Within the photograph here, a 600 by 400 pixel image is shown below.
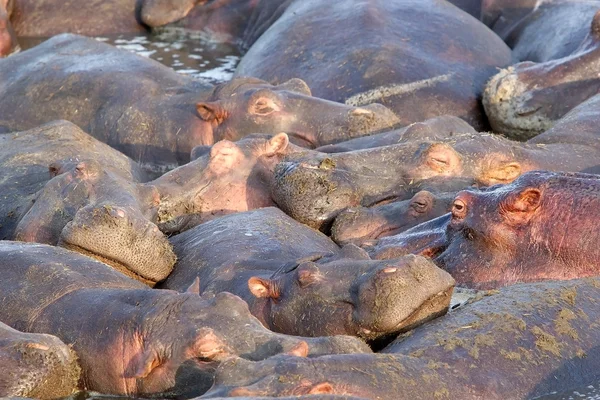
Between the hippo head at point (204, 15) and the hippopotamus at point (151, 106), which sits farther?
the hippo head at point (204, 15)

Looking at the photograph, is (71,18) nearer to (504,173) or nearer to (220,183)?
(220,183)

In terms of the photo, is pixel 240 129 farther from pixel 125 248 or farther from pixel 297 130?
pixel 125 248

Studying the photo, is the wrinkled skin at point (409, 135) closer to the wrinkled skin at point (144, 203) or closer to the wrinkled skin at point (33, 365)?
the wrinkled skin at point (144, 203)

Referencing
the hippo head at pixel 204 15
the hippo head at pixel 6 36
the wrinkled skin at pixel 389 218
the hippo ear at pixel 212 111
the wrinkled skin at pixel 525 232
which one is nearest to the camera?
the wrinkled skin at pixel 525 232

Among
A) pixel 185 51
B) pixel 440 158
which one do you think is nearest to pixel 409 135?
pixel 440 158

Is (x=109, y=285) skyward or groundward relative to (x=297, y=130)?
skyward

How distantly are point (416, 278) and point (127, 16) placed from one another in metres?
7.49

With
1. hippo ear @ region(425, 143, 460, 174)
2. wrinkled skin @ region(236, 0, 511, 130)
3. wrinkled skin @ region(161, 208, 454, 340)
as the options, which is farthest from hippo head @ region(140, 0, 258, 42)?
wrinkled skin @ region(161, 208, 454, 340)

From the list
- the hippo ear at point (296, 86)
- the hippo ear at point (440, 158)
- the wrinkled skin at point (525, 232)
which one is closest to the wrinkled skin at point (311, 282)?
the wrinkled skin at point (525, 232)

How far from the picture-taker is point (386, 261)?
468 cm

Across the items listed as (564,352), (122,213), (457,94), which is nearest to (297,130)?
(457,94)

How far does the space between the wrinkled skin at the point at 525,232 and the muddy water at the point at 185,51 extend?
4729 millimetres

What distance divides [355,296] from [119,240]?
1.30m

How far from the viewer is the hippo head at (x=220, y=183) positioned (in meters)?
6.42
